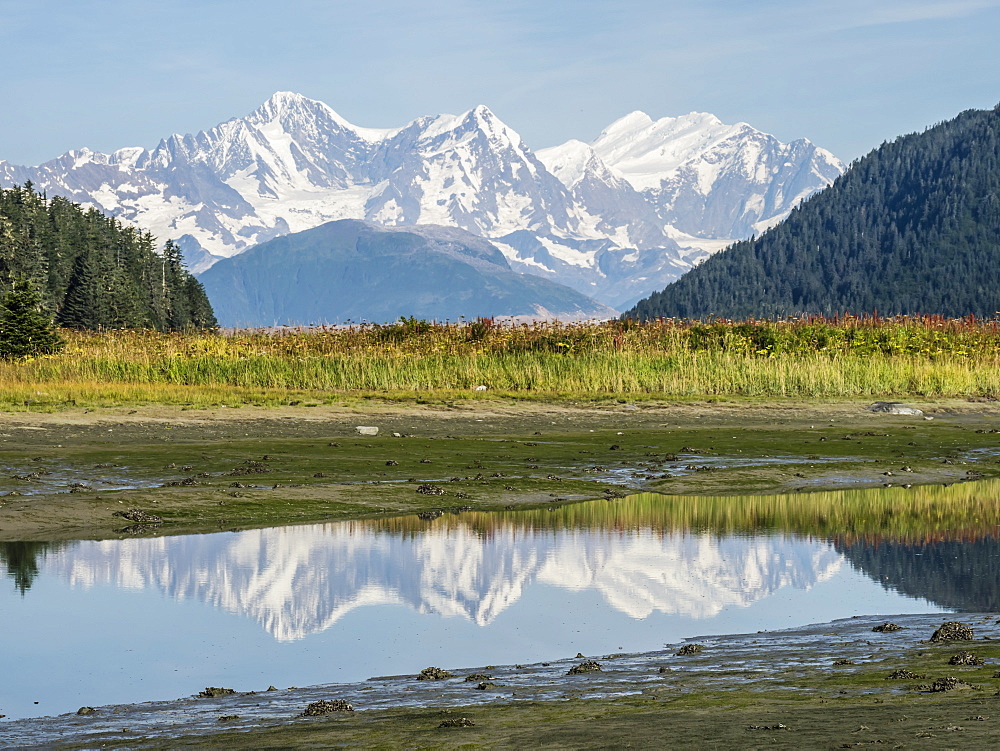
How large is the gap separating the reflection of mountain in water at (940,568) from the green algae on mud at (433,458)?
523 centimetres

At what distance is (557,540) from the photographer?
52.3ft

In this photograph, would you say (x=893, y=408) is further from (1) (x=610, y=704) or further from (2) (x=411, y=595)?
(1) (x=610, y=704)

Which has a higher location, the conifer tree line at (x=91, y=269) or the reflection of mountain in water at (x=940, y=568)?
the conifer tree line at (x=91, y=269)

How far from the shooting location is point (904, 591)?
13.1 meters

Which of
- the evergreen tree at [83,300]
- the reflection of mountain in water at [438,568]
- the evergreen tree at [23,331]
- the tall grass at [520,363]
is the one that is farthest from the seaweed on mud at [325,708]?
the evergreen tree at [83,300]

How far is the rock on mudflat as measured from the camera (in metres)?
34.6

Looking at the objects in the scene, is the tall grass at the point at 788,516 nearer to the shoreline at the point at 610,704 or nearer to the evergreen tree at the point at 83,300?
the shoreline at the point at 610,704

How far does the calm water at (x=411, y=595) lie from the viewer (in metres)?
10.0

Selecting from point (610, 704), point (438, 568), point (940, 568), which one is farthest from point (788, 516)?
point (610, 704)

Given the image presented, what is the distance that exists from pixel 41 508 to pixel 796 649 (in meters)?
10.6

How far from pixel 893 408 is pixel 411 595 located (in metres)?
25.1

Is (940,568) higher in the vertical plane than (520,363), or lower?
lower

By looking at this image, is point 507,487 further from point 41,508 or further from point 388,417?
point 388,417

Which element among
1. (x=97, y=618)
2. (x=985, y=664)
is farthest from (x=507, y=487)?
(x=985, y=664)
